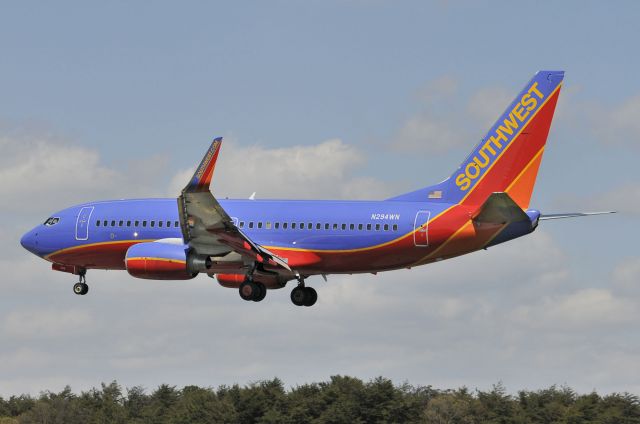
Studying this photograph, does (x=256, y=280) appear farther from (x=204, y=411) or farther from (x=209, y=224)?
(x=204, y=411)

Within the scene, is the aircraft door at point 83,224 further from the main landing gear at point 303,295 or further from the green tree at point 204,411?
the green tree at point 204,411

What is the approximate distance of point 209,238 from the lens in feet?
251

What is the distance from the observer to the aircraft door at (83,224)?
82562mm

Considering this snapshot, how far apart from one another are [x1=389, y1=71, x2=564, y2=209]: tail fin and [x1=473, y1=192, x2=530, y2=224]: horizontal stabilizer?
2360mm

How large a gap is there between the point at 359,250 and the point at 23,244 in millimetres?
21799

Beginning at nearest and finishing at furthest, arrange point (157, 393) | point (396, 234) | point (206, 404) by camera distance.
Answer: point (396, 234)
point (206, 404)
point (157, 393)

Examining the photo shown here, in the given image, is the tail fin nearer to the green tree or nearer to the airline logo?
the airline logo

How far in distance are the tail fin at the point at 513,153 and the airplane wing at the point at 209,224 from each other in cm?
989

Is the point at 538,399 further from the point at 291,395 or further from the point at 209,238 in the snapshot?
the point at 209,238

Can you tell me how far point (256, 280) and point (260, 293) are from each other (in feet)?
10.7

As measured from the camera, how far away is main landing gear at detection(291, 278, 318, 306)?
267ft

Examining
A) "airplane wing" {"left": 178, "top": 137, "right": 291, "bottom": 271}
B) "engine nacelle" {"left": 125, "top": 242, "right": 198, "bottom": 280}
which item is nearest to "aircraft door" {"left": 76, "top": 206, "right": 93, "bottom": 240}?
"engine nacelle" {"left": 125, "top": 242, "right": 198, "bottom": 280}

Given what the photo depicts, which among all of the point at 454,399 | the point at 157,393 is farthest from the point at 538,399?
the point at 157,393

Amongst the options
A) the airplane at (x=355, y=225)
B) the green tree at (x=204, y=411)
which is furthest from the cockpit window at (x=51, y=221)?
the green tree at (x=204, y=411)
